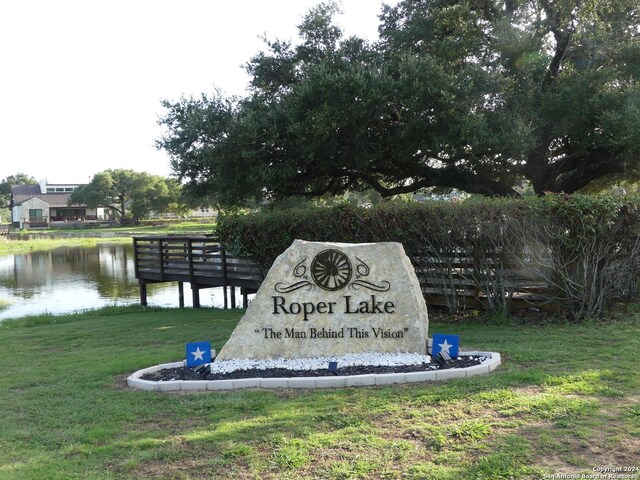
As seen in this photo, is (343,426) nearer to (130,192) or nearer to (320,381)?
(320,381)

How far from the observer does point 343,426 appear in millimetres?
4195

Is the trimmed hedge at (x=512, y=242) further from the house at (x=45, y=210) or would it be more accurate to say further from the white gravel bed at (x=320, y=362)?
the house at (x=45, y=210)

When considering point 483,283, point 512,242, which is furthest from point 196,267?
point 512,242

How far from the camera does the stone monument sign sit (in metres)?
6.38

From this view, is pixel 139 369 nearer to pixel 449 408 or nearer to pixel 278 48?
pixel 449 408

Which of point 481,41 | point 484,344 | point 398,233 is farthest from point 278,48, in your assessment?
point 484,344

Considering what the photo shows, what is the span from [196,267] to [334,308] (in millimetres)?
9204

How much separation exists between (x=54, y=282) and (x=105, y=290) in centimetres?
430

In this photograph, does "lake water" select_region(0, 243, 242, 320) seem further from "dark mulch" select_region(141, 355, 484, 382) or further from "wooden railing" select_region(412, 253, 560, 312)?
"dark mulch" select_region(141, 355, 484, 382)

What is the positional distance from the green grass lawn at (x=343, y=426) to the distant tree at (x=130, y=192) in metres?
56.5

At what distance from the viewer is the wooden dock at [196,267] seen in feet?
45.0

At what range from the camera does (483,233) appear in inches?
336

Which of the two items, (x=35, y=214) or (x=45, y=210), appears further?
(x=45, y=210)

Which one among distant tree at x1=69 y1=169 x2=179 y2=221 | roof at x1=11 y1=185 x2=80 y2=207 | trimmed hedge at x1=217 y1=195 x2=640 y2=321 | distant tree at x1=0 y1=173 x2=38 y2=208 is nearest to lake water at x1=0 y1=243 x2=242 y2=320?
trimmed hedge at x1=217 y1=195 x2=640 y2=321
